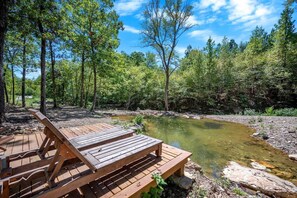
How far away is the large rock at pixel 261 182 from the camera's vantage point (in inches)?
121

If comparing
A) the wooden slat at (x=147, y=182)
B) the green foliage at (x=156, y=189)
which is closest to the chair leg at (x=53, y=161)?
the wooden slat at (x=147, y=182)

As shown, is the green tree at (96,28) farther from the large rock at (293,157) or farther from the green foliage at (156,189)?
the large rock at (293,157)

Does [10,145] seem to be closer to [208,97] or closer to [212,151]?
[212,151]

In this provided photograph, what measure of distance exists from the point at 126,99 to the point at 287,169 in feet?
50.9

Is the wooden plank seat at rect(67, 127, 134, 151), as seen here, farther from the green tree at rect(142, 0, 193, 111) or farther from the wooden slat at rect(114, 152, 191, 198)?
the green tree at rect(142, 0, 193, 111)

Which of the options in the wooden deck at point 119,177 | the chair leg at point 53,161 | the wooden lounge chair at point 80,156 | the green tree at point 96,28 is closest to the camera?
the wooden lounge chair at point 80,156

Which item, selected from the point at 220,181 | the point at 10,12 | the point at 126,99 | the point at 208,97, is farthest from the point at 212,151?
the point at 126,99

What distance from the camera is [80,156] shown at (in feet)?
6.32

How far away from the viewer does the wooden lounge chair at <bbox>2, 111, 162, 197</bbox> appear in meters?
1.81

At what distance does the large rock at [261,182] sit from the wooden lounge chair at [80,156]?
6.76ft

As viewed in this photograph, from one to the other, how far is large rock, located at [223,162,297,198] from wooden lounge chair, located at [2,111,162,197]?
2.06 metres

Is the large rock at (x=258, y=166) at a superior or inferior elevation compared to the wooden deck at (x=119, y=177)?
inferior

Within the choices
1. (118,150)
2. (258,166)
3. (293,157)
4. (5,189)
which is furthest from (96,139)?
(293,157)

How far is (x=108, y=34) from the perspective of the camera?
11164 millimetres
